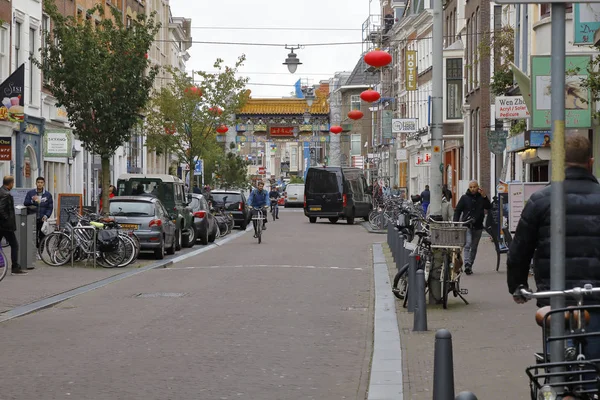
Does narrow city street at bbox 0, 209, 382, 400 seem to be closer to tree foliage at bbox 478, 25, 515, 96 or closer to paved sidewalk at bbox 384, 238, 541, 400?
paved sidewalk at bbox 384, 238, 541, 400

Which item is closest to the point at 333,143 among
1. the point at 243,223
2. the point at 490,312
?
the point at 243,223

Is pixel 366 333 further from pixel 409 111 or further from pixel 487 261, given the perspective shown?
pixel 409 111

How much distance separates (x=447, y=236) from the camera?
50.7 ft

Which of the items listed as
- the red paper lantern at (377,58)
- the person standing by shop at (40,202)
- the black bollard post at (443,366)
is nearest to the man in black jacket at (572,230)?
the black bollard post at (443,366)

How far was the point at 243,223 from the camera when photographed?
4606 centimetres

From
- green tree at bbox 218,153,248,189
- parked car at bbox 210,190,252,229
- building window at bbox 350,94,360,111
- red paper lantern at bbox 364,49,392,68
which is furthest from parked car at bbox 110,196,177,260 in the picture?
building window at bbox 350,94,360,111

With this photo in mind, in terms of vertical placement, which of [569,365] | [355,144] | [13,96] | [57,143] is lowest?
[569,365]

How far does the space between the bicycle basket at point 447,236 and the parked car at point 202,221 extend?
18436mm

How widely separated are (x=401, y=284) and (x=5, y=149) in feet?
52.2

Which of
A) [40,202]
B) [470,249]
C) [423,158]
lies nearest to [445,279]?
[470,249]

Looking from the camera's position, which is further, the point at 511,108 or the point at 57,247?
the point at 511,108

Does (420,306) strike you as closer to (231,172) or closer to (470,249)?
(470,249)

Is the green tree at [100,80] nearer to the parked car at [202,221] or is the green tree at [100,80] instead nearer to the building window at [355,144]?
the parked car at [202,221]

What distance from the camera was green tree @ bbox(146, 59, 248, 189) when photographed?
55.7 metres
